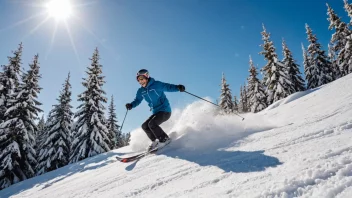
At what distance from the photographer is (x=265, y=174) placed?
2.64 meters

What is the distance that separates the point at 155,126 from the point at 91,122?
1683 centimetres

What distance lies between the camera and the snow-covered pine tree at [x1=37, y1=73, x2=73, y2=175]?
77.5 ft

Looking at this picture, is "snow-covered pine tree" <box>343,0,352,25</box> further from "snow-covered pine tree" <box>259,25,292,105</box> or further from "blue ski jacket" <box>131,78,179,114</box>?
"blue ski jacket" <box>131,78,179,114</box>

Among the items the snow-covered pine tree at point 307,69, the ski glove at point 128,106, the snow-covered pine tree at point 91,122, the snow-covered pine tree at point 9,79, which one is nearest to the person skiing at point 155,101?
the ski glove at point 128,106

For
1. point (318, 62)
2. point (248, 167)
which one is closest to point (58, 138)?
point (248, 167)

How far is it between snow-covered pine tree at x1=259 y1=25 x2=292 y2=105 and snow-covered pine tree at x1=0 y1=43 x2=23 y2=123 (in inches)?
1064

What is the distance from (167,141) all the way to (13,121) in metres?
19.1

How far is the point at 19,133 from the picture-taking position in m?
19.8

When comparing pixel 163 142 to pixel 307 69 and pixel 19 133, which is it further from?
pixel 307 69

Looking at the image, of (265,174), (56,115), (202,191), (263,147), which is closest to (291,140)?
(263,147)

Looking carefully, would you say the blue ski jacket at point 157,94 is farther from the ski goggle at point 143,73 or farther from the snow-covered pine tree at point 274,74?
the snow-covered pine tree at point 274,74

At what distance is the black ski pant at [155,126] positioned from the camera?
616 cm

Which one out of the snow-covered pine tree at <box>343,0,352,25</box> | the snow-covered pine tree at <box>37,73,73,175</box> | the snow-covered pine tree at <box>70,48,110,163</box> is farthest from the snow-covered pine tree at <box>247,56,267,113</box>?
the snow-covered pine tree at <box>37,73,73,175</box>

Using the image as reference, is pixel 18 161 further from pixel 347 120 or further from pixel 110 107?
pixel 347 120
